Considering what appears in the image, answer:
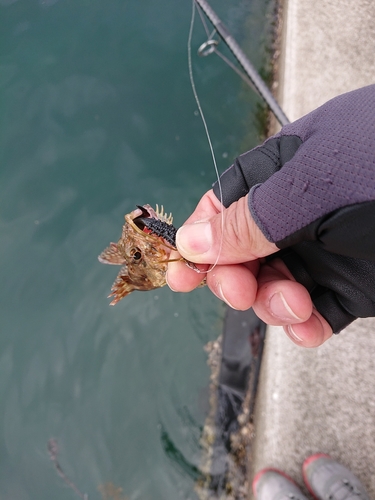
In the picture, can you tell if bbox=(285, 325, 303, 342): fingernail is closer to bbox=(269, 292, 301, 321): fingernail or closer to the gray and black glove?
bbox=(269, 292, 301, 321): fingernail

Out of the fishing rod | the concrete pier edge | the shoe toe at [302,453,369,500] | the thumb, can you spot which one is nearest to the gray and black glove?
the thumb

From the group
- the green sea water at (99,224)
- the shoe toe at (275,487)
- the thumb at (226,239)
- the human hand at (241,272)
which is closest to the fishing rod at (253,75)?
the green sea water at (99,224)

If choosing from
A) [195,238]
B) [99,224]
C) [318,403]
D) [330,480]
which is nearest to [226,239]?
[195,238]

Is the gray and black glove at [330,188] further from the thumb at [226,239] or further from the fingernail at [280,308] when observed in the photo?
the fingernail at [280,308]

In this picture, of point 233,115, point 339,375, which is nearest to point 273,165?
point 339,375

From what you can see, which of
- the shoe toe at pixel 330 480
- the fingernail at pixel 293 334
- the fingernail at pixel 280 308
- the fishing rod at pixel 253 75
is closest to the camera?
the fingernail at pixel 280 308

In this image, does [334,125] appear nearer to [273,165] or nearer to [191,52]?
[273,165]

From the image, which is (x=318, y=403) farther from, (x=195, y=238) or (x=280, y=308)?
(x=195, y=238)
